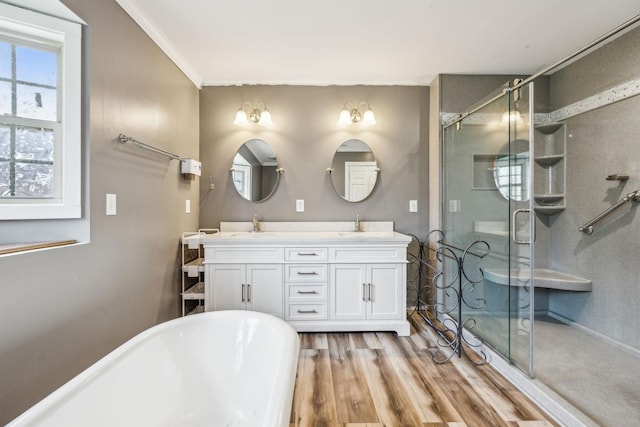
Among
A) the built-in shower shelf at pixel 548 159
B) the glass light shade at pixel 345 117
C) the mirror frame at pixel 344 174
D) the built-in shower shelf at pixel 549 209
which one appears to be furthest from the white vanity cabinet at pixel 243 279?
the built-in shower shelf at pixel 548 159

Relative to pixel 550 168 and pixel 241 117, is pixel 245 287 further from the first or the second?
pixel 550 168

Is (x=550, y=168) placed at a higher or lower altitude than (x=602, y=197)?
higher

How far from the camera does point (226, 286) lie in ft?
7.31

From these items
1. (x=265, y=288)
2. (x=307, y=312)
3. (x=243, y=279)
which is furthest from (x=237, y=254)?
(x=307, y=312)

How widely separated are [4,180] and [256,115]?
183 centimetres

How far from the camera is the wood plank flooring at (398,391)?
1.40 metres

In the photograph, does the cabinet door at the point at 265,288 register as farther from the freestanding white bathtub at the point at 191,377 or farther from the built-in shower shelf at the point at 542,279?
the built-in shower shelf at the point at 542,279

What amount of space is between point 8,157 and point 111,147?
399mm

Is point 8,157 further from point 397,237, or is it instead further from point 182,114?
point 397,237

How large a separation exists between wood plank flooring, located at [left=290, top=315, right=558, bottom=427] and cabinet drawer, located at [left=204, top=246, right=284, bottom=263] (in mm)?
777

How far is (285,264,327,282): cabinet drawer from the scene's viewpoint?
2.26 metres

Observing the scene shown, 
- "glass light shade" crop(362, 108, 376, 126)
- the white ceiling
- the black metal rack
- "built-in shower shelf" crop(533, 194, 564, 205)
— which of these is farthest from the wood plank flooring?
the white ceiling

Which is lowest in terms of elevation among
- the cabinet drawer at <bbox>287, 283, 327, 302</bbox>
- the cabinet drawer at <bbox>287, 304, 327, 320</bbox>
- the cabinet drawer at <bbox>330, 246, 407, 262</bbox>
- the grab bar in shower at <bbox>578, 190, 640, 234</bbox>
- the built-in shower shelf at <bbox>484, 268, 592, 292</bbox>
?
the cabinet drawer at <bbox>287, 304, 327, 320</bbox>

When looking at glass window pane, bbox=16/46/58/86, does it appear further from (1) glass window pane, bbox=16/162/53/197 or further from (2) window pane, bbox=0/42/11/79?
(1) glass window pane, bbox=16/162/53/197
